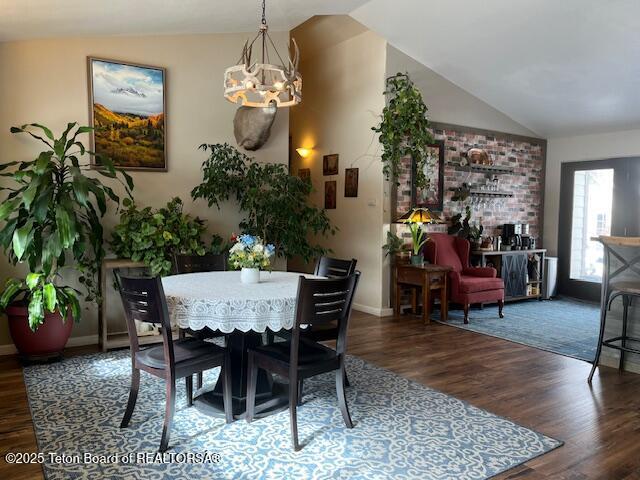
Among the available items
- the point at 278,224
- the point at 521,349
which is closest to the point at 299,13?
the point at 278,224

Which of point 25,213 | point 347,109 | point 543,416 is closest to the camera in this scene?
point 543,416

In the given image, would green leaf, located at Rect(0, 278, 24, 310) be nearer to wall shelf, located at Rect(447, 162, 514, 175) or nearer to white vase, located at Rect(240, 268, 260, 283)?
white vase, located at Rect(240, 268, 260, 283)

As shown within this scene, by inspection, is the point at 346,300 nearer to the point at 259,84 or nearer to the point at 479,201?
the point at 259,84

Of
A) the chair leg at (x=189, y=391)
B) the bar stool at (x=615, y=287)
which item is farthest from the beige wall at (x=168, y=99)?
the bar stool at (x=615, y=287)

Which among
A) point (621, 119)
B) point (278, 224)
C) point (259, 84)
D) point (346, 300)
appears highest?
point (621, 119)

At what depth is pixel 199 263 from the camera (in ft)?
12.9

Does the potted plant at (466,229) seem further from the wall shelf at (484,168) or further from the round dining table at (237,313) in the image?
the round dining table at (237,313)

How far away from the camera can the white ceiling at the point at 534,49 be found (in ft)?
15.3

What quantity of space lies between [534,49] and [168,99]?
3.88 meters

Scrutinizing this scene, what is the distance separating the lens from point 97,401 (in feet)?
10.5

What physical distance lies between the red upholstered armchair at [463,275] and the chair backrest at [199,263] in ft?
9.70

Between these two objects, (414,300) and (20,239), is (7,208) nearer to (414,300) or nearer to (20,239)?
(20,239)

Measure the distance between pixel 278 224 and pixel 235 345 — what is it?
207 centimetres

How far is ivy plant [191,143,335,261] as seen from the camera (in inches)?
193
